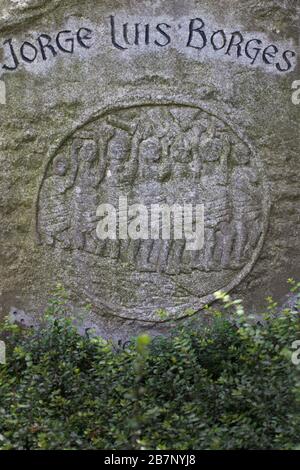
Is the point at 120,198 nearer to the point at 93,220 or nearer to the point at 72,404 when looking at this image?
the point at 93,220

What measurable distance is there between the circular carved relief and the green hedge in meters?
0.36

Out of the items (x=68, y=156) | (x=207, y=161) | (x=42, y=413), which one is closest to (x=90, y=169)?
(x=68, y=156)

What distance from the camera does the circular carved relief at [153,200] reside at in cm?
528

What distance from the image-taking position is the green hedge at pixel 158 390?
4.15 m

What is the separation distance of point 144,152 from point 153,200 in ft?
0.72

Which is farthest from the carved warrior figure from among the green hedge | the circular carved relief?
the green hedge

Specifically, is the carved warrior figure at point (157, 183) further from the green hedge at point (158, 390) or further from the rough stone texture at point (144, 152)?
the green hedge at point (158, 390)

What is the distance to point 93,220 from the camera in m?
5.29

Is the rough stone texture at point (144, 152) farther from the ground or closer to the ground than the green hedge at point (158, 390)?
farther from the ground

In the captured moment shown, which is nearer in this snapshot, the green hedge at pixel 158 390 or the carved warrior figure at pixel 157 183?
the green hedge at pixel 158 390

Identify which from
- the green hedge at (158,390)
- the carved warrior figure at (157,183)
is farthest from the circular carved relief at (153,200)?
the green hedge at (158,390)

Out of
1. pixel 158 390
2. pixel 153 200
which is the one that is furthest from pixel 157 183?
pixel 158 390

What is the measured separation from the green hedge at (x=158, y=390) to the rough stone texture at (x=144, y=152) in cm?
36

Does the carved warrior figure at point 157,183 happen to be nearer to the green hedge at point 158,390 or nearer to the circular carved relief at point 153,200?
the circular carved relief at point 153,200
